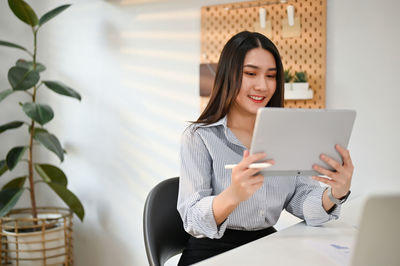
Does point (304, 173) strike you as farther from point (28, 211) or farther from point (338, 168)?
point (28, 211)

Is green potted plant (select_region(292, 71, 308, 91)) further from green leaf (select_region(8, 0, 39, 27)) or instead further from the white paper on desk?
green leaf (select_region(8, 0, 39, 27))

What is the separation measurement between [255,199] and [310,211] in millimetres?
190

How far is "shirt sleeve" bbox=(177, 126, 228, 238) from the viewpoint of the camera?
4.77 ft

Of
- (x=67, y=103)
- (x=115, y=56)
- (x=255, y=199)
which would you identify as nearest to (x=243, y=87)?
(x=255, y=199)

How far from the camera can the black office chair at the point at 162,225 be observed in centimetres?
150

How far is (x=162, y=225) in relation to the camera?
1.59 meters

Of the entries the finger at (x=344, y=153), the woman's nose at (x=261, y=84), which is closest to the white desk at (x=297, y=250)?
the finger at (x=344, y=153)

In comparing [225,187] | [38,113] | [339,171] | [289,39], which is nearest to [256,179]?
[339,171]

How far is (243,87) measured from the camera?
5.44 feet

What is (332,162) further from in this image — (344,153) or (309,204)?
(309,204)

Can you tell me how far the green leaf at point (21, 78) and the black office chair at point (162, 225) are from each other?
156cm

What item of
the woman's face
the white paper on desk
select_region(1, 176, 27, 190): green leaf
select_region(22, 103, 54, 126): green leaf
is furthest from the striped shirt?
select_region(1, 176, 27, 190): green leaf

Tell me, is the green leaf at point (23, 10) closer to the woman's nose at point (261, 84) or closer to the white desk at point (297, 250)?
the woman's nose at point (261, 84)

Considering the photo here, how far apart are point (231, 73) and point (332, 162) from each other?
526mm
